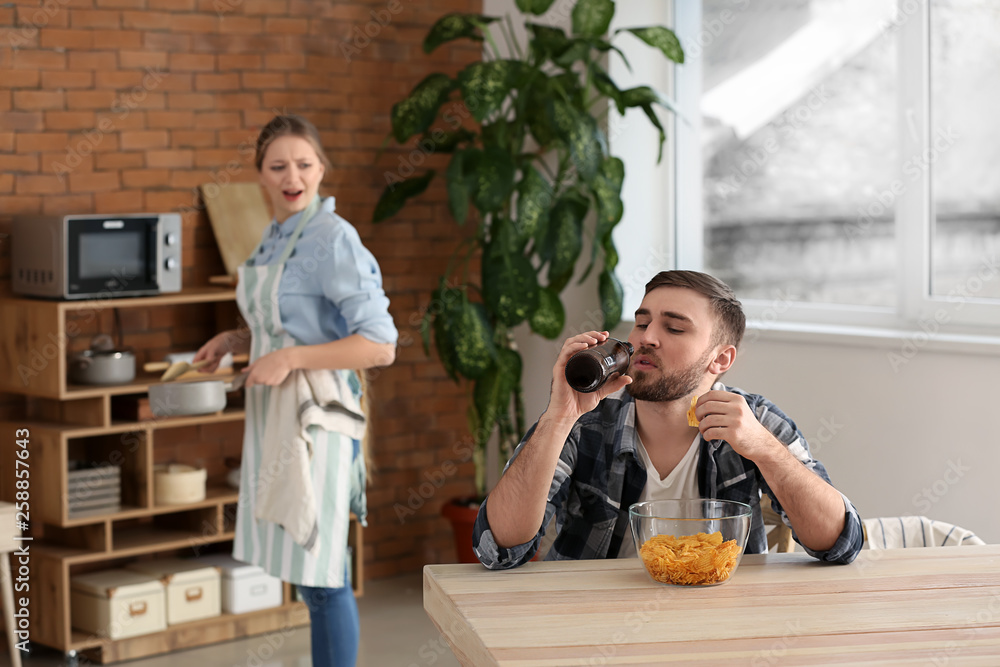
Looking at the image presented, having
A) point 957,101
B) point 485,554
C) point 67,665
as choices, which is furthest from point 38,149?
point 957,101

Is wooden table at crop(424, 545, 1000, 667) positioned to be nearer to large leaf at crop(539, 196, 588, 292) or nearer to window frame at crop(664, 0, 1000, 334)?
window frame at crop(664, 0, 1000, 334)

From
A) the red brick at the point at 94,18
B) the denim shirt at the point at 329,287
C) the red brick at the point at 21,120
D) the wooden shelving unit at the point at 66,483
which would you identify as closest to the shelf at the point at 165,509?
the wooden shelving unit at the point at 66,483

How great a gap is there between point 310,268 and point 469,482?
7.22 feet

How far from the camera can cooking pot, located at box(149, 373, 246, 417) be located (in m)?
2.81

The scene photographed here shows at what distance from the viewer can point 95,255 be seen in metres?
3.57

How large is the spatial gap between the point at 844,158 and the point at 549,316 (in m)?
1.15

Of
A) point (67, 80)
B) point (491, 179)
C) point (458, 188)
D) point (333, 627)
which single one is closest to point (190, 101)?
point (67, 80)

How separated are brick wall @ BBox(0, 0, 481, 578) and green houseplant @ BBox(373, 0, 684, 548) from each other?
0.43m

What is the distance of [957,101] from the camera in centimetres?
340

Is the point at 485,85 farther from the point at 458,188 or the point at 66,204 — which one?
the point at 66,204

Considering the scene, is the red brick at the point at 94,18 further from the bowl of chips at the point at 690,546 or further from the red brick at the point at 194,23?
the bowl of chips at the point at 690,546

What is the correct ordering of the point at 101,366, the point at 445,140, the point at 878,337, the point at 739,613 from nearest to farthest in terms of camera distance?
the point at 739,613, the point at 878,337, the point at 101,366, the point at 445,140

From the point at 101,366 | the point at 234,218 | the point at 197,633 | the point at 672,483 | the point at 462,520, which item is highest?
the point at 234,218

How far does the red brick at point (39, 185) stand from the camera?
3.70 m
